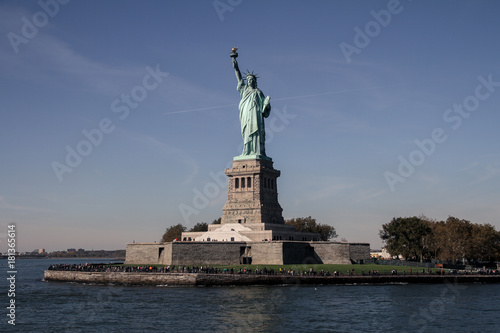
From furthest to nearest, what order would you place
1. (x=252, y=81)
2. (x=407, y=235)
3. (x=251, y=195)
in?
1. (x=407, y=235)
2. (x=252, y=81)
3. (x=251, y=195)

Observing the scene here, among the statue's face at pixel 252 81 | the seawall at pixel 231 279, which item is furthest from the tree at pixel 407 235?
the statue's face at pixel 252 81

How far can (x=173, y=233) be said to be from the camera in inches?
4656

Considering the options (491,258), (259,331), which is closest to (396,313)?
(259,331)

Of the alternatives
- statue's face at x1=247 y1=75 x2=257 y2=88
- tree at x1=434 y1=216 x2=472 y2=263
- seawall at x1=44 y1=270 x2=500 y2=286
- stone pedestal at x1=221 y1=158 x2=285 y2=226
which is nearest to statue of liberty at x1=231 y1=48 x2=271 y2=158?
statue's face at x1=247 y1=75 x2=257 y2=88

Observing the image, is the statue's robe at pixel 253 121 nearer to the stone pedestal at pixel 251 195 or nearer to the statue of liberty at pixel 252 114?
the statue of liberty at pixel 252 114

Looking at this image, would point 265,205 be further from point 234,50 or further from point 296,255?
point 234,50

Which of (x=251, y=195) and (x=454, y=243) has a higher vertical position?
(x=251, y=195)

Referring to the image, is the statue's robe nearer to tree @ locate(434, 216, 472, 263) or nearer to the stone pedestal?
the stone pedestal

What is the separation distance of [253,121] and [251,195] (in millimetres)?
11494

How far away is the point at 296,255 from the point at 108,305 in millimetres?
30518

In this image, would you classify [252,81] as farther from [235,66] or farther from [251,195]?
[251,195]

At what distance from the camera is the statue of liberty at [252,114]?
3342 inches

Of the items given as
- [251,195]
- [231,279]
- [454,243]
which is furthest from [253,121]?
[454,243]

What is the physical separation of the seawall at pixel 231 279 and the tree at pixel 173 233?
45471 millimetres
